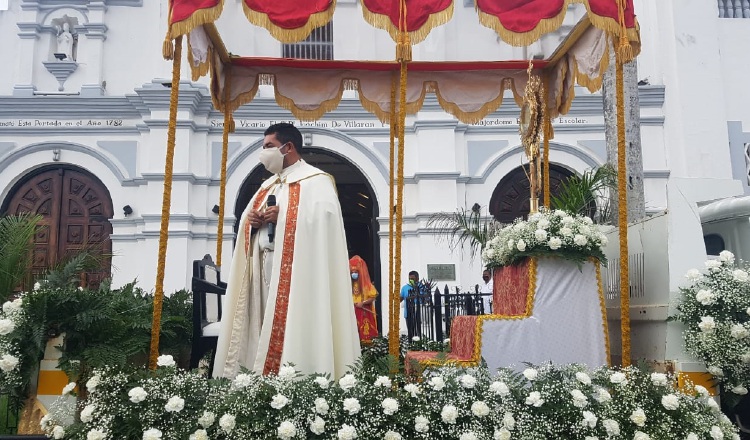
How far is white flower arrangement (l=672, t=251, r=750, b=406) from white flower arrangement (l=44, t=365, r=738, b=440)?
1.02 feet

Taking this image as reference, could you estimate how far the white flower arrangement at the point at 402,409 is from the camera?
368 cm

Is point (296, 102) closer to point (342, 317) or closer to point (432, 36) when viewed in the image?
point (342, 317)

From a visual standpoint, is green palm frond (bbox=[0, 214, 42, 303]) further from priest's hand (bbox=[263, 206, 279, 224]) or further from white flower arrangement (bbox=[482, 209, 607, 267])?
white flower arrangement (bbox=[482, 209, 607, 267])

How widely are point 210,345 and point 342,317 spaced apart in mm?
1284

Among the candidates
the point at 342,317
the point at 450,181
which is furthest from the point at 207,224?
the point at 342,317

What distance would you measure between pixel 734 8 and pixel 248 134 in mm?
9451

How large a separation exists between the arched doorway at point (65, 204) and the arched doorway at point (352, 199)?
2.41 m

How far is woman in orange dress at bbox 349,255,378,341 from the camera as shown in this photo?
9.28 meters

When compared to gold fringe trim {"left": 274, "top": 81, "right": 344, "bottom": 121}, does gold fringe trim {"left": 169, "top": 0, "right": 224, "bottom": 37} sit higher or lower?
lower

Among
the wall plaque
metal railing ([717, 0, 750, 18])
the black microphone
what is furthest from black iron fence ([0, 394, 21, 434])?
metal railing ([717, 0, 750, 18])

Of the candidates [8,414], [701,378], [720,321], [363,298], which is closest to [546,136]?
[720,321]

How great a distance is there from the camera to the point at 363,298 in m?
9.34

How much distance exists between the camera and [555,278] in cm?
460

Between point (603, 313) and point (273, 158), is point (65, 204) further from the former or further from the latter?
point (603, 313)
